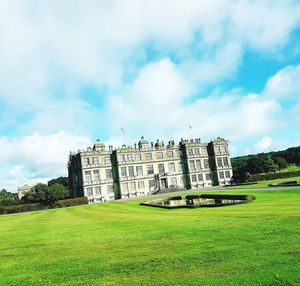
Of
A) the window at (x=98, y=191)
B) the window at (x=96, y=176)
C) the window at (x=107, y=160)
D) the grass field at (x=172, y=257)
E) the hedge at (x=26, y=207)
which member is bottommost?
the grass field at (x=172, y=257)

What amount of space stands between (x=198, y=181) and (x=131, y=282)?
76149mm

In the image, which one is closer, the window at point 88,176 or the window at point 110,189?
the window at point 88,176

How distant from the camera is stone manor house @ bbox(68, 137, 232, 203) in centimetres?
7266

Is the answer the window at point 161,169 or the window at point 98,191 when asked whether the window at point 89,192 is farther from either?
the window at point 161,169

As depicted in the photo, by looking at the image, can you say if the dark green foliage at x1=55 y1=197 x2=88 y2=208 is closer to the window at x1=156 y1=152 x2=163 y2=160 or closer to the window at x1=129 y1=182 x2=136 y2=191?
the window at x1=129 y1=182 x2=136 y2=191

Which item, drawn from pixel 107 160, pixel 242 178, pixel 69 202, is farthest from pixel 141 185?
pixel 242 178

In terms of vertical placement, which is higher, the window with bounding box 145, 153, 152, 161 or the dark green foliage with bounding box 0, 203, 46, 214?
the window with bounding box 145, 153, 152, 161

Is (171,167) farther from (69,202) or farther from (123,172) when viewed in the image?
(69,202)

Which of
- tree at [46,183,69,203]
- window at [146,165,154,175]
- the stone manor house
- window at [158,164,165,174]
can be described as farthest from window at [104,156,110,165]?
window at [158,164,165,174]

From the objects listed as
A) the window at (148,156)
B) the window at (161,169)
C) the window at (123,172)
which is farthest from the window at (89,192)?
the window at (161,169)

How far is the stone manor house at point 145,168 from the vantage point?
72656 millimetres

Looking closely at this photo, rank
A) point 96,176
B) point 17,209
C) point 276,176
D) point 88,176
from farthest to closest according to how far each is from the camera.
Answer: point 96,176, point 88,176, point 276,176, point 17,209

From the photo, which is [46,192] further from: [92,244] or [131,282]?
[131,282]

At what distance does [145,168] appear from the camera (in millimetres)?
78562
